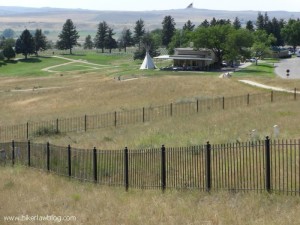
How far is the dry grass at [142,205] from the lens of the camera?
11.6 m

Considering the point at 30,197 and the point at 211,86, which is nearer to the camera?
the point at 30,197

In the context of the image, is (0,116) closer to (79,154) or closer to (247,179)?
(79,154)

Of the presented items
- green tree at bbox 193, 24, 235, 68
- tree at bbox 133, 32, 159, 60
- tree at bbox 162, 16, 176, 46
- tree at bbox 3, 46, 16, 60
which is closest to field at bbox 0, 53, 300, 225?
green tree at bbox 193, 24, 235, 68

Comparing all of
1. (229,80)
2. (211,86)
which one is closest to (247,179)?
(211,86)

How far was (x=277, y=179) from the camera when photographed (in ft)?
46.1

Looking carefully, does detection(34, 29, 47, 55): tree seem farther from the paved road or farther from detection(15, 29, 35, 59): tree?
the paved road

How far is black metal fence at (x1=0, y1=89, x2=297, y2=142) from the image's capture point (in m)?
34.3

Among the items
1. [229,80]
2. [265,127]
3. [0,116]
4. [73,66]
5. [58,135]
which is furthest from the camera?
[73,66]

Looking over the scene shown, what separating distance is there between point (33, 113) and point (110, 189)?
33.7m

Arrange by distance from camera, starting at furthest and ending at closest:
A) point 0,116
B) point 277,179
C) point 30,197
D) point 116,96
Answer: point 116,96 → point 0,116 → point 30,197 → point 277,179

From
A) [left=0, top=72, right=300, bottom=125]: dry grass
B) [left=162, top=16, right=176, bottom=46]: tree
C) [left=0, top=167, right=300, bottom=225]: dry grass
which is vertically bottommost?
[left=0, top=72, right=300, bottom=125]: dry grass

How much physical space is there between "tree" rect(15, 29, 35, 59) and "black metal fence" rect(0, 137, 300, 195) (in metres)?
121

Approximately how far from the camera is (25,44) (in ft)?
456

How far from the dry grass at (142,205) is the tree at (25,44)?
125m
